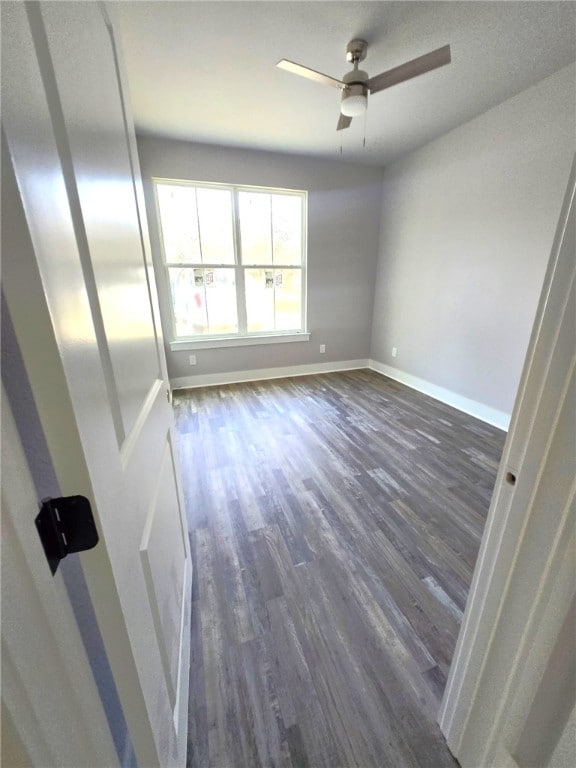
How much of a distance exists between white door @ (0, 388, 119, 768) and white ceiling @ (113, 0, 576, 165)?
98.8 inches

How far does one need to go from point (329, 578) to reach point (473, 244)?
3261 millimetres

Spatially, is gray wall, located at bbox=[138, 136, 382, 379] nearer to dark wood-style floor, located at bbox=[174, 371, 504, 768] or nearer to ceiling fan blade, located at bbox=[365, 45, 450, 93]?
dark wood-style floor, located at bbox=[174, 371, 504, 768]

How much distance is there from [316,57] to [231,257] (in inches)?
81.6

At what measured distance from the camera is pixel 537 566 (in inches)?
23.7

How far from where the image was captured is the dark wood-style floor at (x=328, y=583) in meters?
0.96

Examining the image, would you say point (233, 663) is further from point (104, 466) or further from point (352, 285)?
point (352, 285)

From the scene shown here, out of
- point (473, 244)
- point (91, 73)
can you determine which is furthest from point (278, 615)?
point (473, 244)

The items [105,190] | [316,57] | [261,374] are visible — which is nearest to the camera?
[105,190]

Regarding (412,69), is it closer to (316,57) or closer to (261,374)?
(316,57)

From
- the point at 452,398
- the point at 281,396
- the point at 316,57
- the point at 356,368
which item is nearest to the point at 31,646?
the point at 316,57

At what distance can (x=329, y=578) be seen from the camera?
4.74 ft

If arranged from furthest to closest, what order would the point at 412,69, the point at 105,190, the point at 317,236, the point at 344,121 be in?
the point at 317,236, the point at 344,121, the point at 412,69, the point at 105,190

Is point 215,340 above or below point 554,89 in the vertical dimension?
below

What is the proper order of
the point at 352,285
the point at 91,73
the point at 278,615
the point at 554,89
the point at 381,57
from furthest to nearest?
the point at 352,285 → the point at 554,89 → the point at 381,57 → the point at 278,615 → the point at 91,73
